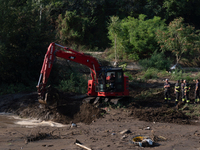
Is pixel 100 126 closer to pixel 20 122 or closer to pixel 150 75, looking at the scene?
pixel 20 122

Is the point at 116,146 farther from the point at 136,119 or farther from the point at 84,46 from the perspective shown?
the point at 84,46

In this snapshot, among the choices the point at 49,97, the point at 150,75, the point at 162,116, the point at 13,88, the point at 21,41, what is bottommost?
the point at 162,116

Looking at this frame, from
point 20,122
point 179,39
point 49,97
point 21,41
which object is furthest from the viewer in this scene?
point 179,39

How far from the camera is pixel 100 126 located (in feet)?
35.7

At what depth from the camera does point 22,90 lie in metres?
19.2

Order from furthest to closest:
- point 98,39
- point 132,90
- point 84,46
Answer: point 98,39 < point 84,46 < point 132,90

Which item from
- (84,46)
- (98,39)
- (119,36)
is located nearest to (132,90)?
(119,36)

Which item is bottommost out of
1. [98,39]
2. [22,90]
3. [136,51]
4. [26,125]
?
[26,125]

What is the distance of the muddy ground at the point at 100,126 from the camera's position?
800 cm

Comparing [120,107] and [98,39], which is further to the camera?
[98,39]

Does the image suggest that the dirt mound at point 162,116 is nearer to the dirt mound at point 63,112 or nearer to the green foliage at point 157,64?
the dirt mound at point 63,112

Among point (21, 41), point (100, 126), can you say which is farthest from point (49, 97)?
point (21, 41)

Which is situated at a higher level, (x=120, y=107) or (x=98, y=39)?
(x=98, y=39)

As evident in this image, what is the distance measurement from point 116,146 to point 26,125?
5.41m
